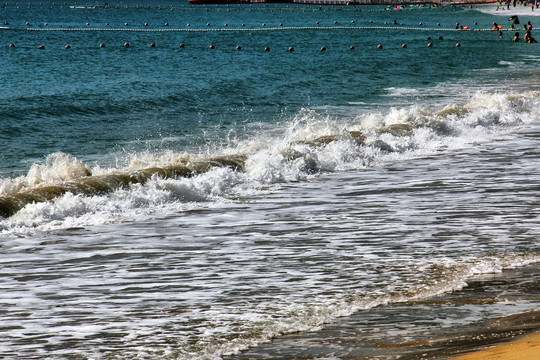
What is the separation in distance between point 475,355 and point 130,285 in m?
3.55

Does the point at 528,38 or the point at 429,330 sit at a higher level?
the point at 528,38

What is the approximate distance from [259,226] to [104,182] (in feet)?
12.6

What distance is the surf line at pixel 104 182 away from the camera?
35.5ft

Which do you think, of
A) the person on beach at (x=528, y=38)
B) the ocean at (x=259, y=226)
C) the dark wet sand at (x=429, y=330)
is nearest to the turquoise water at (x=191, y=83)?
the ocean at (x=259, y=226)

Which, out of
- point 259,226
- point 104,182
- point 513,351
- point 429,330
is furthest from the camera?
point 104,182

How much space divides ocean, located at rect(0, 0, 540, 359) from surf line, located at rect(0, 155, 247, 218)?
38 millimetres

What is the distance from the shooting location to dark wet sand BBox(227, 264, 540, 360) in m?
5.18

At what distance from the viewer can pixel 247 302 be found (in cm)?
642

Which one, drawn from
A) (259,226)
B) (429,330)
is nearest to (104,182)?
(259,226)

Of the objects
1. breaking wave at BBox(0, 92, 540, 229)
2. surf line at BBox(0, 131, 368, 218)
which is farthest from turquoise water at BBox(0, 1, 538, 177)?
surf line at BBox(0, 131, 368, 218)

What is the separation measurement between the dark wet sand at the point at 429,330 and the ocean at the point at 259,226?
26 millimetres

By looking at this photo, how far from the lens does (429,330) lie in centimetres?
558

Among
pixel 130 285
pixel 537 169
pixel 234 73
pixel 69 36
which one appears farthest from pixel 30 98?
pixel 69 36

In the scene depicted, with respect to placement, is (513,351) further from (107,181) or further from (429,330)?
(107,181)
